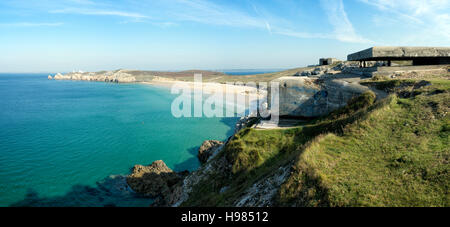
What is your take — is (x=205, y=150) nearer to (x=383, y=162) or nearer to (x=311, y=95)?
(x=311, y=95)

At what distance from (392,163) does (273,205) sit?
3.39m

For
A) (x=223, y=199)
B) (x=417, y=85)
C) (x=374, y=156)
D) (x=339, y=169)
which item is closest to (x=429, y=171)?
(x=374, y=156)

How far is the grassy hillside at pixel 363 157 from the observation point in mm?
4977

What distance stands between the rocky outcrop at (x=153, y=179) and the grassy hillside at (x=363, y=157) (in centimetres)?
819

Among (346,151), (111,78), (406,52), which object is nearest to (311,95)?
(406,52)

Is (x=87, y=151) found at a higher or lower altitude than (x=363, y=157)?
lower

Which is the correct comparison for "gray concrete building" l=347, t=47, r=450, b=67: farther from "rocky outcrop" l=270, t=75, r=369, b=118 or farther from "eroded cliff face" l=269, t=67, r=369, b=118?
"rocky outcrop" l=270, t=75, r=369, b=118

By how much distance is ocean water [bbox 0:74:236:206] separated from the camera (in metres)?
17.8

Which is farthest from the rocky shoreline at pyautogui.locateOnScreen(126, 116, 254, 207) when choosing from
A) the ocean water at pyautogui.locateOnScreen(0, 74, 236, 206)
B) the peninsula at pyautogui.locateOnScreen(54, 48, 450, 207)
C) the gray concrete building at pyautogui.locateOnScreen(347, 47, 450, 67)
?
the gray concrete building at pyautogui.locateOnScreen(347, 47, 450, 67)

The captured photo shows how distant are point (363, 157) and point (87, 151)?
27998 millimetres

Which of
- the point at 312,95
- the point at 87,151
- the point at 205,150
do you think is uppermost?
the point at 312,95

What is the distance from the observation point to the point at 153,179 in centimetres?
1919

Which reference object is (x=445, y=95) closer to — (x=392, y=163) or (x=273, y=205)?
(x=392, y=163)

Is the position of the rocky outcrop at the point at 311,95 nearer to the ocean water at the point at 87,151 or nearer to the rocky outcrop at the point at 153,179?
the rocky outcrop at the point at 153,179
